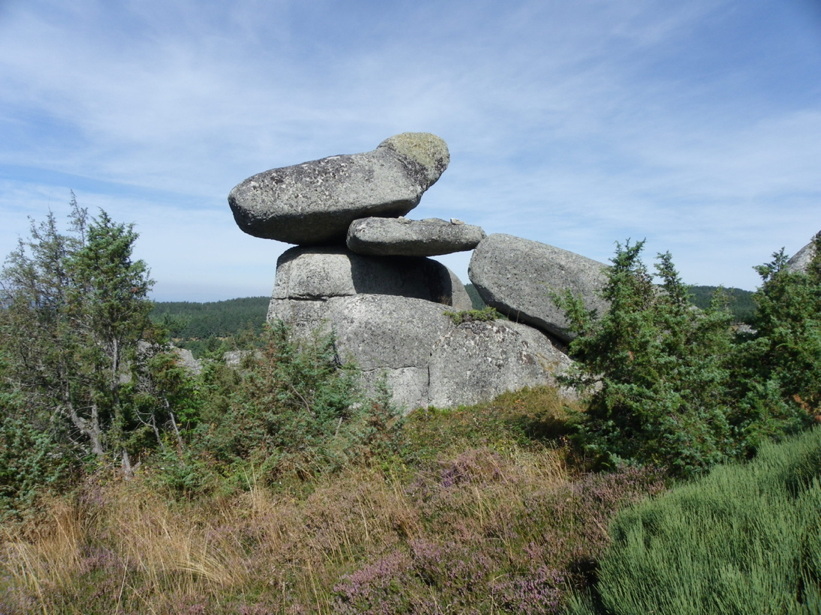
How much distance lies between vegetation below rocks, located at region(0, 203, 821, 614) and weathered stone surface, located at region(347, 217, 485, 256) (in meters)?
3.63

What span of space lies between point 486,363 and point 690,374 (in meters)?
5.86

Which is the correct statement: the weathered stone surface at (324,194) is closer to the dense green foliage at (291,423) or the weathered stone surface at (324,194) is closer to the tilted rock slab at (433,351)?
the tilted rock slab at (433,351)

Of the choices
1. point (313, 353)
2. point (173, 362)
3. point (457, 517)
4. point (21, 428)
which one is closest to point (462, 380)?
point (313, 353)

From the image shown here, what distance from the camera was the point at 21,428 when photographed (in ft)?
23.2

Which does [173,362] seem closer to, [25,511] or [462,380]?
[25,511]

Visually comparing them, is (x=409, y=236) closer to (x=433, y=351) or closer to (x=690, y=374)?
(x=433, y=351)

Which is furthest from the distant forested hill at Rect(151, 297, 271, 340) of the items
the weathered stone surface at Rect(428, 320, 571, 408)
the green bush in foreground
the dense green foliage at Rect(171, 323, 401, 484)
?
the green bush in foreground

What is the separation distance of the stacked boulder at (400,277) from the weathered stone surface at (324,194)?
1.0 inches

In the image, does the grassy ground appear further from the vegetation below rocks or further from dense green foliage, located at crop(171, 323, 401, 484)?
dense green foliage, located at crop(171, 323, 401, 484)

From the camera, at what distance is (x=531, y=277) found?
11945 mm

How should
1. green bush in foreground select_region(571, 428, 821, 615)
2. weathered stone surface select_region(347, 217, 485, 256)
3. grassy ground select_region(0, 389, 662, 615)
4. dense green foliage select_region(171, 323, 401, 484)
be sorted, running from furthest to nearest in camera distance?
weathered stone surface select_region(347, 217, 485, 256)
dense green foliage select_region(171, 323, 401, 484)
grassy ground select_region(0, 389, 662, 615)
green bush in foreground select_region(571, 428, 821, 615)

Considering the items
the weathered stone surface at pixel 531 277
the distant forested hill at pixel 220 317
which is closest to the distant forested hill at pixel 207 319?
the distant forested hill at pixel 220 317

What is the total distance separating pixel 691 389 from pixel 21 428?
8.01 m

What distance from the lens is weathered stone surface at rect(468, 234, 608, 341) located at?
11633 millimetres
